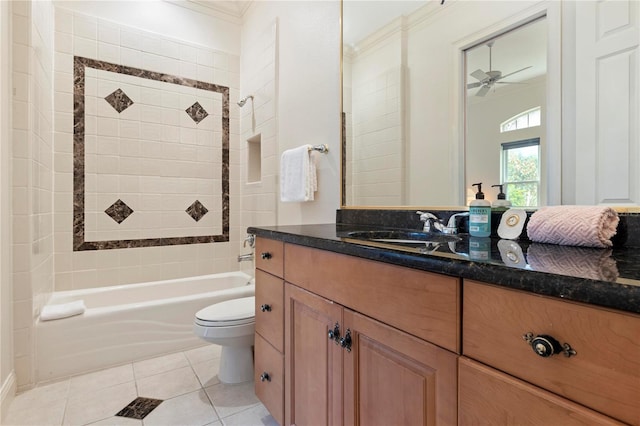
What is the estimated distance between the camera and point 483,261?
603mm

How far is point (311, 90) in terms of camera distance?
6.84 feet

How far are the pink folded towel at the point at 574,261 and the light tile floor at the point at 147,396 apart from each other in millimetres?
1395

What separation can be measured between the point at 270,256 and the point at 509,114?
1.07 meters

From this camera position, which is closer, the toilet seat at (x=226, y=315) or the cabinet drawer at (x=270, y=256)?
the cabinet drawer at (x=270, y=256)

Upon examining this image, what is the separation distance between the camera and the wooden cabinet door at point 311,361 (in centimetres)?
98

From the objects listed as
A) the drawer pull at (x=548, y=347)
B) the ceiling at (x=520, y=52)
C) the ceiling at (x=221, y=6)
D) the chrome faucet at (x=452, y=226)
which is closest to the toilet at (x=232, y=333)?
the chrome faucet at (x=452, y=226)

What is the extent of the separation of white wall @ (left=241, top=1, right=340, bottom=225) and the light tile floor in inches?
43.5

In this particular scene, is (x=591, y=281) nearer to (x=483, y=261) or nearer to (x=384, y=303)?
(x=483, y=261)

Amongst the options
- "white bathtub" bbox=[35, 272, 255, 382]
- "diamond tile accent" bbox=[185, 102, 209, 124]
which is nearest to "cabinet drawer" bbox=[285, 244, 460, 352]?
"white bathtub" bbox=[35, 272, 255, 382]

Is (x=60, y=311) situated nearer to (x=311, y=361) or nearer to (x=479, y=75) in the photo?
(x=311, y=361)

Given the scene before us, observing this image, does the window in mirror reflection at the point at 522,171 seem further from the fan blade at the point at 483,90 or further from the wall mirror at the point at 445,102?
the fan blade at the point at 483,90

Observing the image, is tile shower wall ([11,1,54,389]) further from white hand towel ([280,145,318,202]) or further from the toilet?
white hand towel ([280,145,318,202])

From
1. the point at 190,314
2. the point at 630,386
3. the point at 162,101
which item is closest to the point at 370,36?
the point at 630,386

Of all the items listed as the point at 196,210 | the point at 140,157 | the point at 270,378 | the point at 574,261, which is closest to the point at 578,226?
the point at 574,261
